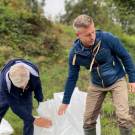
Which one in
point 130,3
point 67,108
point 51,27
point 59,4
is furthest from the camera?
point 59,4

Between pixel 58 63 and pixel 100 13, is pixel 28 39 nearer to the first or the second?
pixel 58 63

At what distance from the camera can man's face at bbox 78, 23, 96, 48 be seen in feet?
15.8

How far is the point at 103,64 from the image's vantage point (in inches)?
201

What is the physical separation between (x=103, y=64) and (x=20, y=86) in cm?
86

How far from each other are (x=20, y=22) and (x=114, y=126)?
464 cm

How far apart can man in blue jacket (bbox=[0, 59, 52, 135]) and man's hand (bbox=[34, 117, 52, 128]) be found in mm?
70

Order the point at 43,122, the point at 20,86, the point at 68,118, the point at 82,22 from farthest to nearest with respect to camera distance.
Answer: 1. the point at 68,118
2. the point at 43,122
3. the point at 20,86
4. the point at 82,22

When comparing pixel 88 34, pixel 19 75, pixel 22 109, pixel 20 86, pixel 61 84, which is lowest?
pixel 61 84

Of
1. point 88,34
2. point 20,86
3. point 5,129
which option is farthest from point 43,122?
point 88,34

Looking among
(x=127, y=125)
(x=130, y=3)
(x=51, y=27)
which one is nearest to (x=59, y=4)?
(x=130, y=3)

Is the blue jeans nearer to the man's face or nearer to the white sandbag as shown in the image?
the white sandbag

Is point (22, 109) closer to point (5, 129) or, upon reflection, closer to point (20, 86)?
point (20, 86)

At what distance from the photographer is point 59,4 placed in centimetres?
2580

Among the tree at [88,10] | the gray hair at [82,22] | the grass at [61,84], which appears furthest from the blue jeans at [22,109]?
the tree at [88,10]
